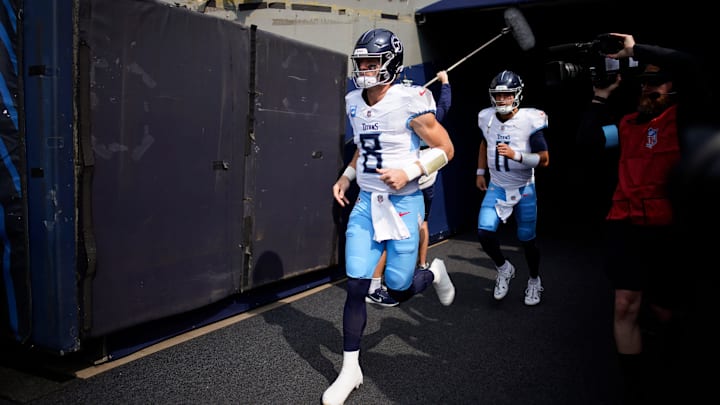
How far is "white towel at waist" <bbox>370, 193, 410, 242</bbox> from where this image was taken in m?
3.08

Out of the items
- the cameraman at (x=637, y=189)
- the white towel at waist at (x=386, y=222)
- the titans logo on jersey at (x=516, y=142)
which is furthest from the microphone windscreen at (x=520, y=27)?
the white towel at waist at (x=386, y=222)

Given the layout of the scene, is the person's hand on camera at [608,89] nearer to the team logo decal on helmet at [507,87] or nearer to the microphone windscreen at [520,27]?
the team logo decal on helmet at [507,87]

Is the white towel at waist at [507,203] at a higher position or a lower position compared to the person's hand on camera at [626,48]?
lower

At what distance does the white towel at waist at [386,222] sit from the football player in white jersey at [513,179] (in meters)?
1.72

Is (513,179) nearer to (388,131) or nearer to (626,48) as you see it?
(388,131)

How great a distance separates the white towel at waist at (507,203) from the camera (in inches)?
182

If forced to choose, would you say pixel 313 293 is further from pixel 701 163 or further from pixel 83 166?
pixel 701 163

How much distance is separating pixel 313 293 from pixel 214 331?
1188mm

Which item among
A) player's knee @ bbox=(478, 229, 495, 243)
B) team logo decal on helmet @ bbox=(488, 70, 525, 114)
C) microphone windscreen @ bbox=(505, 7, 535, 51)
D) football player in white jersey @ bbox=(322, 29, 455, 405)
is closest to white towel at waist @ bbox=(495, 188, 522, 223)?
player's knee @ bbox=(478, 229, 495, 243)

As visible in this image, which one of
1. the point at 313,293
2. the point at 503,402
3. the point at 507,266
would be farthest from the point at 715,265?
the point at 313,293

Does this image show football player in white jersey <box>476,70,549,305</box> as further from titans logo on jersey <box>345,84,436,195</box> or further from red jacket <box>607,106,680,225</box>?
red jacket <box>607,106,680,225</box>

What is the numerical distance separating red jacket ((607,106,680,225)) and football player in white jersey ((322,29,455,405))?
978 millimetres

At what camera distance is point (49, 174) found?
284 cm

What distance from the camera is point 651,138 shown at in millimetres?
2588
